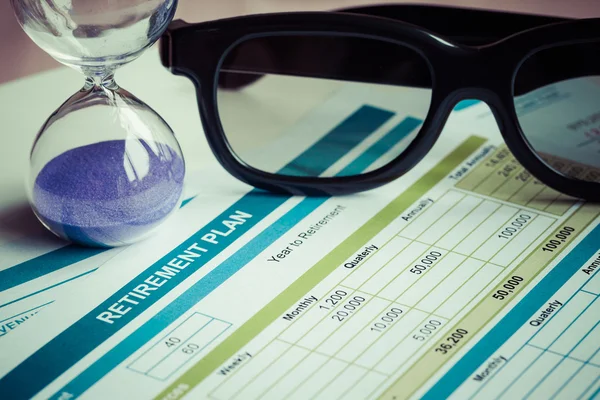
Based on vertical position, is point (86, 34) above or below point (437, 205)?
above

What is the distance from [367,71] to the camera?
0.74m

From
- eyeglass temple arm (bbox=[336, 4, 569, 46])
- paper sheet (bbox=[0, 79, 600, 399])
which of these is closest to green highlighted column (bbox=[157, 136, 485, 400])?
paper sheet (bbox=[0, 79, 600, 399])

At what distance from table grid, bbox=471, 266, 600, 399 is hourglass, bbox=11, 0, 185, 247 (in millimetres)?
255

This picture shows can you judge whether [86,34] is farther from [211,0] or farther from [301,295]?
[211,0]

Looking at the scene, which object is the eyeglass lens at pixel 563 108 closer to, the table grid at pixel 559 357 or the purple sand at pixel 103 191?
the table grid at pixel 559 357

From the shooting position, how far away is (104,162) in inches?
22.4

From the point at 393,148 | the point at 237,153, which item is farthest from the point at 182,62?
the point at 393,148

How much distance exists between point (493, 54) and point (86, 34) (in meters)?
0.29

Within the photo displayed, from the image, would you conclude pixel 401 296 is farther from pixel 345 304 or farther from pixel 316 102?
pixel 316 102

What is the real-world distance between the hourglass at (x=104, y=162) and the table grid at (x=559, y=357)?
10.0 inches

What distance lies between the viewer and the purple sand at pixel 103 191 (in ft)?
1.85

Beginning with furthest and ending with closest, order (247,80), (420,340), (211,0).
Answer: (211,0)
(247,80)
(420,340)

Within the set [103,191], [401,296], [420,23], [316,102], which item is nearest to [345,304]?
[401,296]

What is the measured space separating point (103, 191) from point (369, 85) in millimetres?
285
